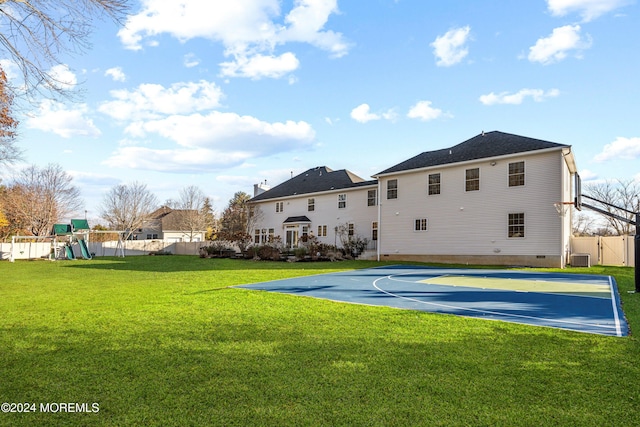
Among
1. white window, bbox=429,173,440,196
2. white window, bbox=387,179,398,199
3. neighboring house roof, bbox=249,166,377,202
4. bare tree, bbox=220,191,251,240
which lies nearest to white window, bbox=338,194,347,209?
neighboring house roof, bbox=249,166,377,202

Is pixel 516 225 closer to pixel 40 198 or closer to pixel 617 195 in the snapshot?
pixel 617 195

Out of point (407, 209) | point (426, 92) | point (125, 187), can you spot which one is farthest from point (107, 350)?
point (125, 187)

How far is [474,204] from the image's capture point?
21.4 m

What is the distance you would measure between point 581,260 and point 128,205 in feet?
158

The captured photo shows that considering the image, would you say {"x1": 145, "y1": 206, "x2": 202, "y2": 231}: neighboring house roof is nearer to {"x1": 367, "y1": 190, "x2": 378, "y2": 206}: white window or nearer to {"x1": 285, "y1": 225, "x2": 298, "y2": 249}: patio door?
{"x1": 285, "y1": 225, "x2": 298, "y2": 249}: patio door

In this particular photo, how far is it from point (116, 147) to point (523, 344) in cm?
1995

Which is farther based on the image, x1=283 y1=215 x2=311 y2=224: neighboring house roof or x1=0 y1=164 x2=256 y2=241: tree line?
x1=0 y1=164 x2=256 y2=241: tree line

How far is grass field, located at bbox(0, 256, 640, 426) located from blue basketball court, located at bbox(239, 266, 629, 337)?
26.0 inches

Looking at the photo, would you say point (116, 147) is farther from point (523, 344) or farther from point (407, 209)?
point (523, 344)

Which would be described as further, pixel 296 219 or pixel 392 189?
pixel 296 219

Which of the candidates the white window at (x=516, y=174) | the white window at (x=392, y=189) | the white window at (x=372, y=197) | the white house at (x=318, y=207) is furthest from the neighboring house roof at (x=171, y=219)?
the white window at (x=516, y=174)

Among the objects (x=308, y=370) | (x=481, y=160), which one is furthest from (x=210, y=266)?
(x=308, y=370)

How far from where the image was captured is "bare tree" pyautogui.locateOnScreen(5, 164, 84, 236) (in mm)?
36938

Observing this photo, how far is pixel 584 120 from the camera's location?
52.5ft
